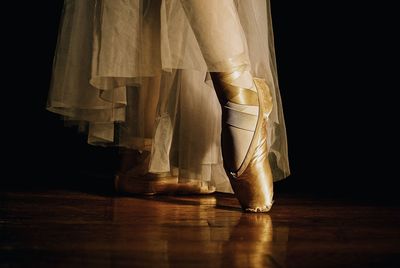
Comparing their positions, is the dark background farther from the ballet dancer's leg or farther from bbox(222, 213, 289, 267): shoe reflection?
bbox(222, 213, 289, 267): shoe reflection

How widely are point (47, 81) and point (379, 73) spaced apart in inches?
39.8

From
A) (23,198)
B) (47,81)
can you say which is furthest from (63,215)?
(47,81)

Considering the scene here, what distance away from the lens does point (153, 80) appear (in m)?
1.24

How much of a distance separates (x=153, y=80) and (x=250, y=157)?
1.03 feet

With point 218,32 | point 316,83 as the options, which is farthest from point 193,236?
point 316,83

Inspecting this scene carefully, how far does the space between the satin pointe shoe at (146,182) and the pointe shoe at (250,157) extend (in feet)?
0.71

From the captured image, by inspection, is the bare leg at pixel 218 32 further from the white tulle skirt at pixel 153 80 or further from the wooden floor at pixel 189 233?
the wooden floor at pixel 189 233

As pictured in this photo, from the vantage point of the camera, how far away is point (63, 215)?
97 centimetres

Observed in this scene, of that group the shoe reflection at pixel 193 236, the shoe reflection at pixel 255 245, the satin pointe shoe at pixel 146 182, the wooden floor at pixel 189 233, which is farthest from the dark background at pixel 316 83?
the shoe reflection at pixel 255 245

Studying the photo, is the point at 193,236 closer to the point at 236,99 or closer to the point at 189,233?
the point at 189,233

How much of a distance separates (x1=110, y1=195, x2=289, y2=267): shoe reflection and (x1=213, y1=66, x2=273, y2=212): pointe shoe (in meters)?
0.03

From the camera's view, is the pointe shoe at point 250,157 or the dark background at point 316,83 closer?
the pointe shoe at point 250,157

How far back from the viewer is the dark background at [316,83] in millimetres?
1785

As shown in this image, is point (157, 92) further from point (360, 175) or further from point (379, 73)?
point (379, 73)
